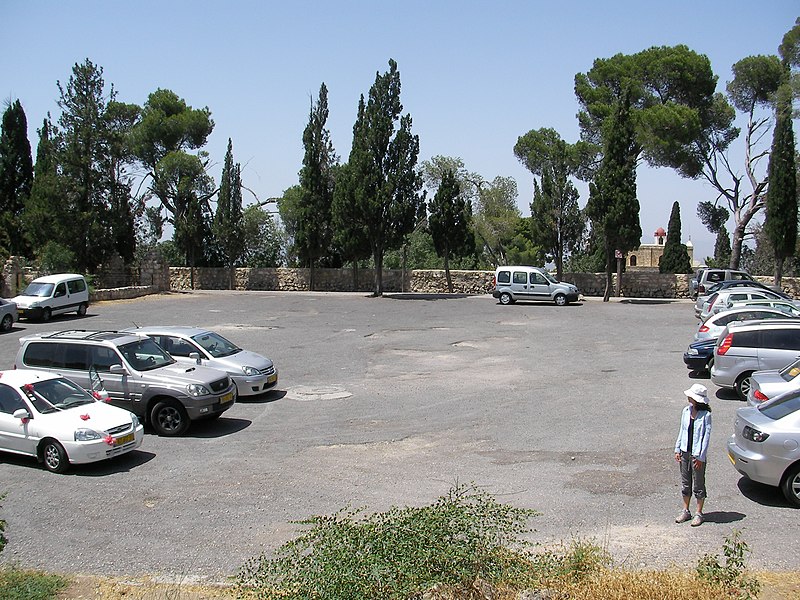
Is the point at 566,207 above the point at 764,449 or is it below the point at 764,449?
above

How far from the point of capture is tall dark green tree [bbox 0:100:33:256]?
154 ft

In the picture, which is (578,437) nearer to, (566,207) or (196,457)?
(196,457)

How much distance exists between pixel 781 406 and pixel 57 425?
33.6 feet

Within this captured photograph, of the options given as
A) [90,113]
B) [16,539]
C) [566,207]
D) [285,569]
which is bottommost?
[16,539]

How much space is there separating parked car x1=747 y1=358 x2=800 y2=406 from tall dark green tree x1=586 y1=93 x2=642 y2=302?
26795mm

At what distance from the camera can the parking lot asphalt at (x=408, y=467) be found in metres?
8.22

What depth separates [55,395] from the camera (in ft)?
38.3

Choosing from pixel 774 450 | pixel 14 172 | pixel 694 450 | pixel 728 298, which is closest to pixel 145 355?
pixel 694 450

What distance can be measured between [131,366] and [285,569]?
26.9 feet

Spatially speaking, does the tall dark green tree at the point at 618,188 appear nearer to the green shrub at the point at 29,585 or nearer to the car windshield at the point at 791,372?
the car windshield at the point at 791,372

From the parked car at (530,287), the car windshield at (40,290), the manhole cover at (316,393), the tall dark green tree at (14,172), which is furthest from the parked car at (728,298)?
the tall dark green tree at (14,172)

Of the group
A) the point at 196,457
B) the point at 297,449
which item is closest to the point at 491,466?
the point at 297,449

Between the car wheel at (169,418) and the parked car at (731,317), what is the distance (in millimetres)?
12448

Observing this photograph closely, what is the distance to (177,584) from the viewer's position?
7.11 meters
